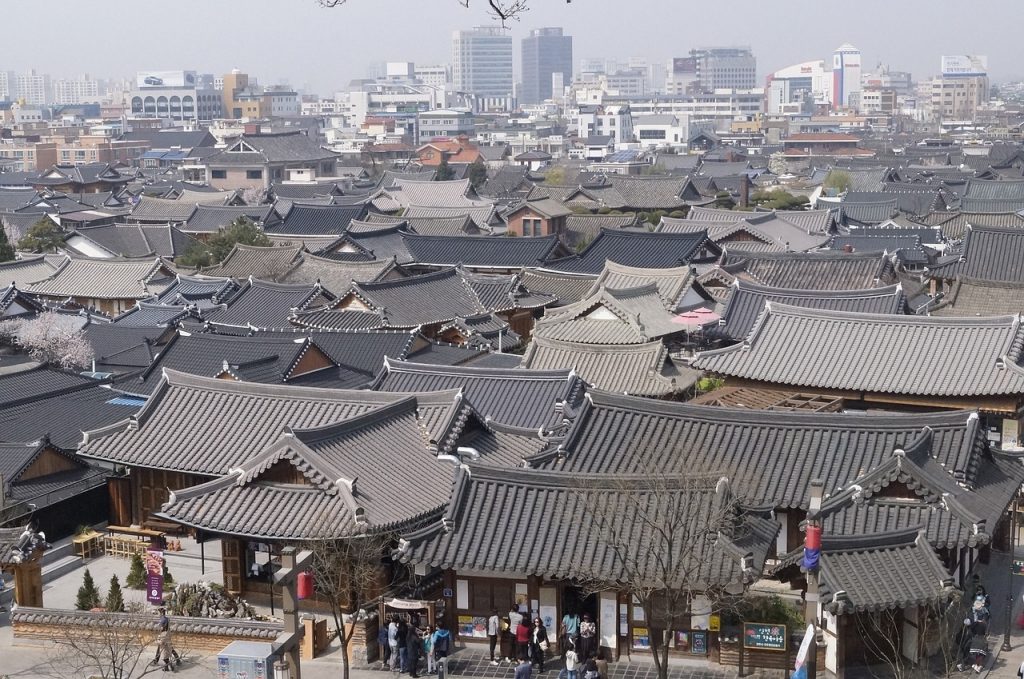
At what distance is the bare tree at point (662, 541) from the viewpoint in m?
15.6

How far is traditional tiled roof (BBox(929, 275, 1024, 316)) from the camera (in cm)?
3284

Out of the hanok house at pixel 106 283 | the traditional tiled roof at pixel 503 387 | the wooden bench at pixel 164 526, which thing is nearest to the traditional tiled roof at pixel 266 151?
the hanok house at pixel 106 283

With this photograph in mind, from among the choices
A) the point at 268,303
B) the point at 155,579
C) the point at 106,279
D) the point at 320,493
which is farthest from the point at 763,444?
the point at 106,279

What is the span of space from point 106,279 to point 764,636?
38.0m

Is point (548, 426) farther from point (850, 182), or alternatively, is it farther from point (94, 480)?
point (850, 182)

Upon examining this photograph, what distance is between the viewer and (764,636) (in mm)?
16156

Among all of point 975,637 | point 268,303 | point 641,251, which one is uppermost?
point 641,251

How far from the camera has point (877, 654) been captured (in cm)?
1614

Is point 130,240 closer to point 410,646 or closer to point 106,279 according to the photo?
point 106,279

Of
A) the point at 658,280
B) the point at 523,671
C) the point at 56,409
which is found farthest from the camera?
the point at 658,280

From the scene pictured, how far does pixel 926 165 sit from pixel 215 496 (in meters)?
105

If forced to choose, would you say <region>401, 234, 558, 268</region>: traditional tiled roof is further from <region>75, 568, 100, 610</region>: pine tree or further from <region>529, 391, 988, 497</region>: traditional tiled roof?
<region>75, 568, 100, 610</region>: pine tree

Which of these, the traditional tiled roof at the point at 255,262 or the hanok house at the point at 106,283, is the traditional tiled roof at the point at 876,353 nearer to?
the traditional tiled roof at the point at 255,262

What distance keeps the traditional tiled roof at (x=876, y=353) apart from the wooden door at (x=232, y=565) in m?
10.2
